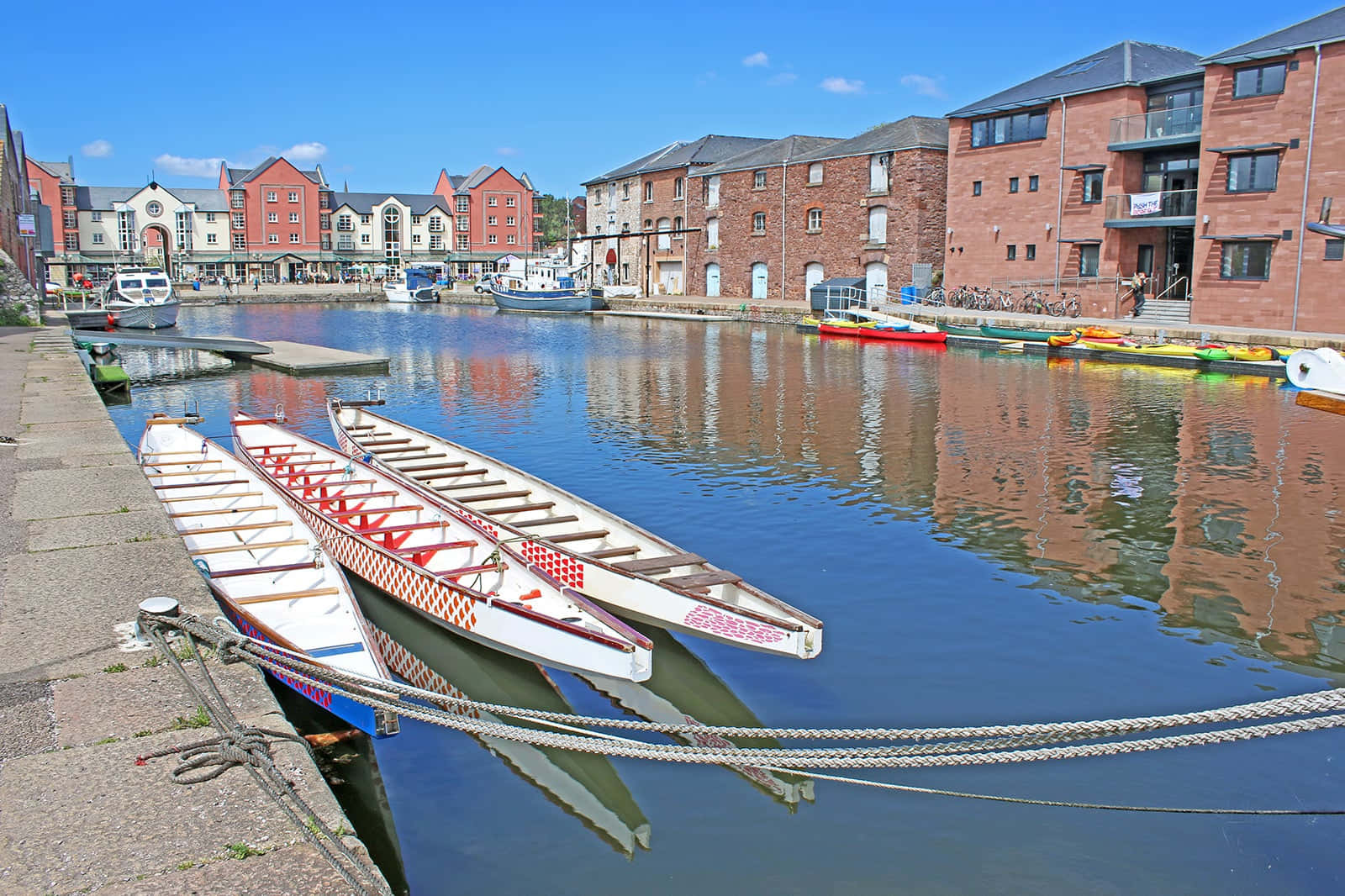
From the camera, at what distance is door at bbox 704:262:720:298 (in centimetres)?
6284

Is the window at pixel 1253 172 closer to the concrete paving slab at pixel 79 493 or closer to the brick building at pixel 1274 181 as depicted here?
the brick building at pixel 1274 181

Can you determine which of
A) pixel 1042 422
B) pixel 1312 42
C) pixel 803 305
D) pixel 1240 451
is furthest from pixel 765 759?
pixel 803 305

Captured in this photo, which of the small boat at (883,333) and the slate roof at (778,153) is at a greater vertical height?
the slate roof at (778,153)

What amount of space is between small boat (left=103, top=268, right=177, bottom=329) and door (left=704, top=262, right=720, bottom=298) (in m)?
30.5

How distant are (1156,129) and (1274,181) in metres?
5.73

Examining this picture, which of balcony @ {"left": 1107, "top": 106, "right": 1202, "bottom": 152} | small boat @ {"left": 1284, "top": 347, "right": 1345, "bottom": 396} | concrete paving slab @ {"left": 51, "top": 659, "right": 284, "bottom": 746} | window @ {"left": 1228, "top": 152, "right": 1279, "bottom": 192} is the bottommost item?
concrete paving slab @ {"left": 51, "top": 659, "right": 284, "bottom": 746}

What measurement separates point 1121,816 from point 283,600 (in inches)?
251

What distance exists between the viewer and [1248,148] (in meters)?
34.0

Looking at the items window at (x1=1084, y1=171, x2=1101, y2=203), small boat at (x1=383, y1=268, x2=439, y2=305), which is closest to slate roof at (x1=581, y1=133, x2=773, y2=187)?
small boat at (x1=383, y1=268, x2=439, y2=305)

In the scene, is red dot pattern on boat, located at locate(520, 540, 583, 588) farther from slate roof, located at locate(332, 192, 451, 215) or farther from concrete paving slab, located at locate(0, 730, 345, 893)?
slate roof, located at locate(332, 192, 451, 215)

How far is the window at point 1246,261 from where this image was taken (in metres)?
34.4

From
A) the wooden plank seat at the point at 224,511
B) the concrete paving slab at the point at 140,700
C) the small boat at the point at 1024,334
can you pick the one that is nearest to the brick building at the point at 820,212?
the small boat at the point at 1024,334

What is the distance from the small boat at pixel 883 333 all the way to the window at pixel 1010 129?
1091 centimetres

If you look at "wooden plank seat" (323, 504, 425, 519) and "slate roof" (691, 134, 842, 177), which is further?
"slate roof" (691, 134, 842, 177)
